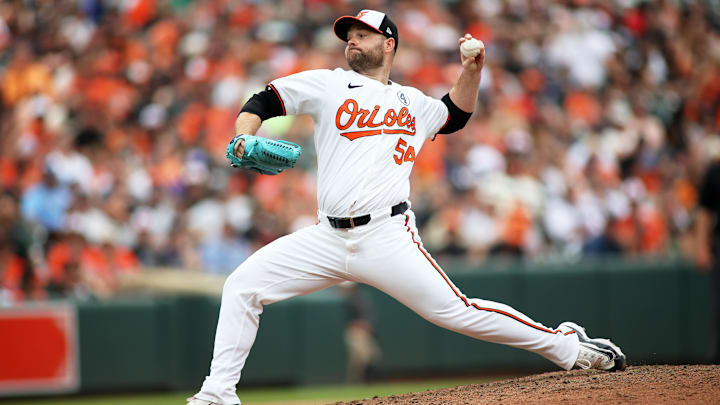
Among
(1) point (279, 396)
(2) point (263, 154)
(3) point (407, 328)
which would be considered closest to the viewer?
(2) point (263, 154)

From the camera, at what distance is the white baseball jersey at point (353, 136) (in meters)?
3.93

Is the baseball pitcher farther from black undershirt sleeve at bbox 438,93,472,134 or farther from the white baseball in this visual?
black undershirt sleeve at bbox 438,93,472,134

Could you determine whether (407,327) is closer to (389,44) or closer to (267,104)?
(389,44)

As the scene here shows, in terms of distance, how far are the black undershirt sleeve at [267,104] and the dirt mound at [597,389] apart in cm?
154

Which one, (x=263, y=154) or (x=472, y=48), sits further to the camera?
(x=472, y=48)

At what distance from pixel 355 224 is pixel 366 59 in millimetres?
786

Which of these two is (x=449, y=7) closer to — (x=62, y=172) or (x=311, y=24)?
(x=311, y=24)

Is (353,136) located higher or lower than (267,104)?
lower

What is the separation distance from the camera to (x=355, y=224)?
3.94m


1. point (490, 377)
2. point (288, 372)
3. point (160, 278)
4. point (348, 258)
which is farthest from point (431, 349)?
point (348, 258)

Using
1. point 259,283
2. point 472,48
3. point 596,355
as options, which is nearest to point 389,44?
point 472,48

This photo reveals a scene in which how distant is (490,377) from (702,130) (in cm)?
447

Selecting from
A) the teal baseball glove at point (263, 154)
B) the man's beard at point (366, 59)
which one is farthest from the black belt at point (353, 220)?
the man's beard at point (366, 59)

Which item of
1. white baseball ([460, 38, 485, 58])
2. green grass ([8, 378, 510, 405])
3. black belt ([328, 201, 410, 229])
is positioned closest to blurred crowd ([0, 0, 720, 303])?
green grass ([8, 378, 510, 405])
